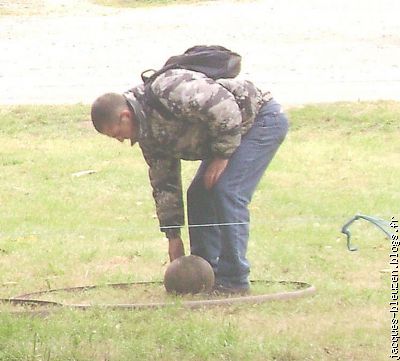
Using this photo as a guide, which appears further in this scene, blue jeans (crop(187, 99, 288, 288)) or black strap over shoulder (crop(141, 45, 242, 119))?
blue jeans (crop(187, 99, 288, 288))

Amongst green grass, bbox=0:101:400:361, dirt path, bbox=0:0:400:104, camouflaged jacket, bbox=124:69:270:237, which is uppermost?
camouflaged jacket, bbox=124:69:270:237

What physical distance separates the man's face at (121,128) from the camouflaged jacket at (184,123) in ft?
0.17

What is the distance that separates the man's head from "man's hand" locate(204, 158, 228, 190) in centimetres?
45

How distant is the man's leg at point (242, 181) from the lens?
5.54 metres

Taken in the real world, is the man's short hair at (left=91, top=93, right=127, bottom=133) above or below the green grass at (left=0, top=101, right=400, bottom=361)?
above

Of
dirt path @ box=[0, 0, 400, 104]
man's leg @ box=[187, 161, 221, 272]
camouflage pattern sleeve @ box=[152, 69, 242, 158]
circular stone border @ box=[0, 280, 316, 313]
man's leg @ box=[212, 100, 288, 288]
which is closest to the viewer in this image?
camouflage pattern sleeve @ box=[152, 69, 242, 158]

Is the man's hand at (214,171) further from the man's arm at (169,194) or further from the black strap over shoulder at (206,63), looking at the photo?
the black strap over shoulder at (206,63)

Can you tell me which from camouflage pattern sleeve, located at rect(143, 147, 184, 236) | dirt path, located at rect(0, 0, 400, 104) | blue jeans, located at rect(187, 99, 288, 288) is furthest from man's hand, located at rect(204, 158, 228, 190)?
dirt path, located at rect(0, 0, 400, 104)

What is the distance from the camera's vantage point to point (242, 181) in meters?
5.57

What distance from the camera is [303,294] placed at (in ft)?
18.4

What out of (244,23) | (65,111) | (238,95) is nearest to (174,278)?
(238,95)

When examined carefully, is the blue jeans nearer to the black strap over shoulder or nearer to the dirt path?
the black strap over shoulder

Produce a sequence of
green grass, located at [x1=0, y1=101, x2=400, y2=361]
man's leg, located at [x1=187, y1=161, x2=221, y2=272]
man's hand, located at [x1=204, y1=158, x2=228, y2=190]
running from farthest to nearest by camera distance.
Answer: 1. man's leg, located at [x1=187, y1=161, x2=221, y2=272]
2. man's hand, located at [x1=204, y1=158, x2=228, y2=190]
3. green grass, located at [x1=0, y1=101, x2=400, y2=361]

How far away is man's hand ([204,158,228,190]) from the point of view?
5.44 meters
